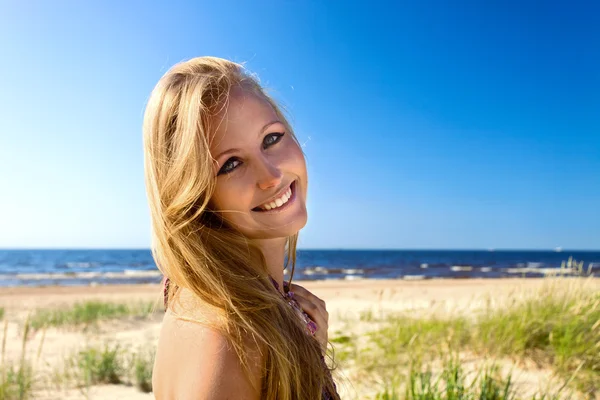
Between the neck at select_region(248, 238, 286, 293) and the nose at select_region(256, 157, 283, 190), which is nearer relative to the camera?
the nose at select_region(256, 157, 283, 190)

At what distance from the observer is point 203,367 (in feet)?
3.61

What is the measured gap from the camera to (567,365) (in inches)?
163

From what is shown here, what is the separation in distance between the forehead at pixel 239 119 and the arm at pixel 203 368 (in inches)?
23.4

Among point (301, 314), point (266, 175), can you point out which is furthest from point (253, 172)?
point (301, 314)

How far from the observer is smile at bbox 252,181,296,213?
1572 mm

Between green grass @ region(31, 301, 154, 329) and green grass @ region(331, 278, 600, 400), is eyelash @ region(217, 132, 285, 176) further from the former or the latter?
green grass @ region(31, 301, 154, 329)

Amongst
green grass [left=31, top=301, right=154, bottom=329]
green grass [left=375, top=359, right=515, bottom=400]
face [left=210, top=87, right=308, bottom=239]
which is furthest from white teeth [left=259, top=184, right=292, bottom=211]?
green grass [left=31, top=301, right=154, bottom=329]

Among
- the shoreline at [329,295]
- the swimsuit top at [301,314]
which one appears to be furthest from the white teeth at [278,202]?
the shoreline at [329,295]

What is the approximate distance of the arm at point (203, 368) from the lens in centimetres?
109

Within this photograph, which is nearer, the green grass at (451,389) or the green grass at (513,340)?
the green grass at (451,389)

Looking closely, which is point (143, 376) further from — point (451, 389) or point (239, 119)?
point (239, 119)

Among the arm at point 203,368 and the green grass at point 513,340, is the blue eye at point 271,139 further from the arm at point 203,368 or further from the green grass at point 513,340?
the green grass at point 513,340

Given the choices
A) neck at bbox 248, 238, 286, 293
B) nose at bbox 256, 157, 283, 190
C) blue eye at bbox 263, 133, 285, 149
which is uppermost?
blue eye at bbox 263, 133, 285, 149

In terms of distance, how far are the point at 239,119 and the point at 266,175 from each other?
0.68 feet
